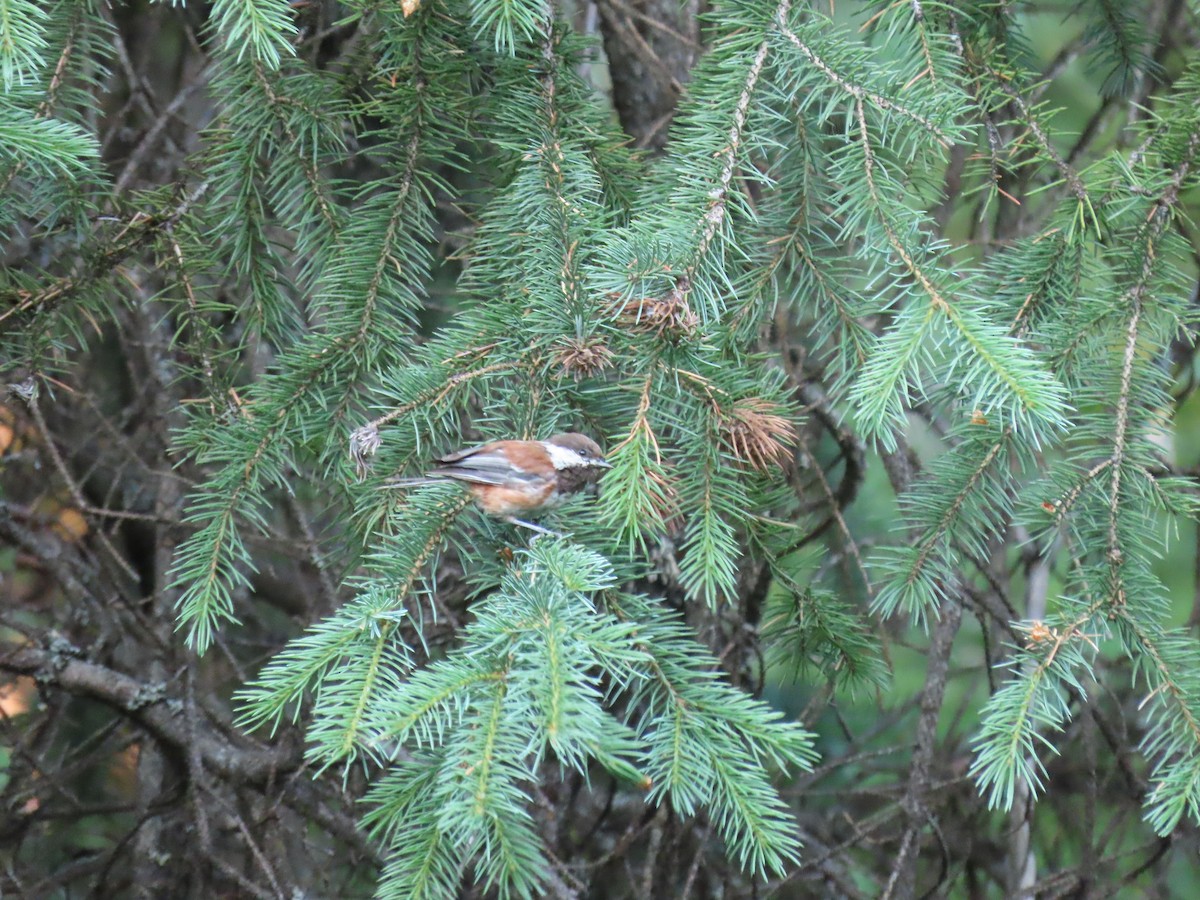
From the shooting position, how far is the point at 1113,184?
2.14 meters

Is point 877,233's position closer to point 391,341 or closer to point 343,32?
point 391,341

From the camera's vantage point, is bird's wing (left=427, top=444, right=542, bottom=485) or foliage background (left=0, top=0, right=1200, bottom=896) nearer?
foliage background (left=0, top=0, right=1200, bottom=896)

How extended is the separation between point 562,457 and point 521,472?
0.11 m

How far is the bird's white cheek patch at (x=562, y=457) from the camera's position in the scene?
2.24 metres

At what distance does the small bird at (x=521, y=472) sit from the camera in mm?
2145

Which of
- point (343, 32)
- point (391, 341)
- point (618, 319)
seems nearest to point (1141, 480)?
point (618, 319)

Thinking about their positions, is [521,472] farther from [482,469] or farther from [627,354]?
[627,354]

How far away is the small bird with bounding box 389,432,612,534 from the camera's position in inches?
84.4

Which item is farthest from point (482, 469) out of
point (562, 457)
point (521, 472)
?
point (562, 457)

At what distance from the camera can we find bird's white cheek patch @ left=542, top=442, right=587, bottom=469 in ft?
7.36

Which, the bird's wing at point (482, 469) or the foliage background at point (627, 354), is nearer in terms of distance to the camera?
the foliage background at point (627, 354)

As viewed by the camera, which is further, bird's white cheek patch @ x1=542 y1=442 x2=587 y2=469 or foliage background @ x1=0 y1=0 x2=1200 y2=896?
bird's white cheek patch @ x1=542 y1=442 x2=587 y2=469

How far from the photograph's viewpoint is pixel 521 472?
7.16 ft

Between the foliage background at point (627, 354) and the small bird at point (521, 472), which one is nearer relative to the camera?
the foliage background at point (627, 354)
